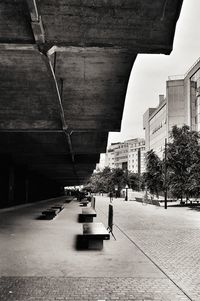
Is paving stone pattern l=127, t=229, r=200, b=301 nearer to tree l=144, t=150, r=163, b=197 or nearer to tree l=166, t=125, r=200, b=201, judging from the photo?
tree l=166, t=125, r=200, b=201

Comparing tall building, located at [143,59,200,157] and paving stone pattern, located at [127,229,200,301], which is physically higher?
tall building, located at [143,59,200,157]

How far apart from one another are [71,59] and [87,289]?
6741mm

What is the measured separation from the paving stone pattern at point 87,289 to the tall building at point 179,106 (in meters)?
78.2

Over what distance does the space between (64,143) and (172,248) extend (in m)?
13.5

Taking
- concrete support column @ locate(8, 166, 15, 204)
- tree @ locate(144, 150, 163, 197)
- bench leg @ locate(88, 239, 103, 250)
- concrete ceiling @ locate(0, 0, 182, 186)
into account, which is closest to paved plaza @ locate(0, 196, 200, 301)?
bench leg @ locate(88, 239, 103, 250)

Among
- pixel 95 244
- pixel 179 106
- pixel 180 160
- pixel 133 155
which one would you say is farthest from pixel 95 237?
pixel 133 155

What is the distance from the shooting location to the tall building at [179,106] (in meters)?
87.3

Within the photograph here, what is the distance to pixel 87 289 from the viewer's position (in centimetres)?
656

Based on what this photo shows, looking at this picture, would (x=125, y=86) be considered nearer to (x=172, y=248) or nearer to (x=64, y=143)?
(x=172, y=248)

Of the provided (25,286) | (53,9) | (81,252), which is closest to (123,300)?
(25,286)

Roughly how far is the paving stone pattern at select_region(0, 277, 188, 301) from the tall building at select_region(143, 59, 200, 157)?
3080 inches

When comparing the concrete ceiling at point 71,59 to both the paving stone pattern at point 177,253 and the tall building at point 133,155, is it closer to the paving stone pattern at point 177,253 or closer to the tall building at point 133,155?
the paving stone pattern at point 177,253

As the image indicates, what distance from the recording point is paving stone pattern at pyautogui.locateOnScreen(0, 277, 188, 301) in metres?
6.11

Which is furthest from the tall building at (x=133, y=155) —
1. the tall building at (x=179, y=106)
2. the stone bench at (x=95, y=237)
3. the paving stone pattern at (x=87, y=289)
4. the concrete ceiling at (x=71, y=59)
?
the paving stone pattern at (x=87, y=289)
